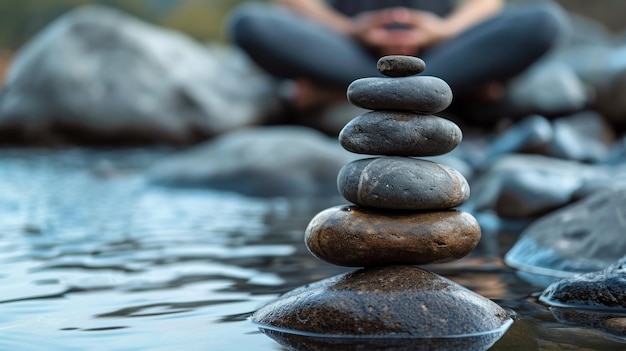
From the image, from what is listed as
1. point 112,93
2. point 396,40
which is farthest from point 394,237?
point 112,93

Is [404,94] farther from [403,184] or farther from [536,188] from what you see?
[536,188]

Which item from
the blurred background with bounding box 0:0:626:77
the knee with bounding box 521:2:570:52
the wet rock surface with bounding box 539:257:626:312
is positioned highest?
the blurred background with bounding box 0:0:626:77

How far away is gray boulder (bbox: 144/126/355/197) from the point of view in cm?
579

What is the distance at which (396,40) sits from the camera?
8344mm

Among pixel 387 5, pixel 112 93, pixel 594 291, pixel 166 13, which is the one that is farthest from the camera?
pixel 166 13

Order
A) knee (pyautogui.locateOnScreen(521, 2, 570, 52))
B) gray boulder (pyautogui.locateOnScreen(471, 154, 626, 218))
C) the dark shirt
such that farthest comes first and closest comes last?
the dark shirt, knee (pyautogui.locateOnScreen(521, 2, 570, 52)), gray boulder (pyautogui.locateOnScreen(471, 154, 626, 218))

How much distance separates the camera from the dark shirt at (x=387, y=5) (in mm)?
9070

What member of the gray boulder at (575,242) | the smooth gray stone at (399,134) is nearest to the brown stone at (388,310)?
the smooth gray stone at (399,134)

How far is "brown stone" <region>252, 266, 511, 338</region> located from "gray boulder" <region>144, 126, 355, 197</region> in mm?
3355

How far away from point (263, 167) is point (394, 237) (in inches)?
141

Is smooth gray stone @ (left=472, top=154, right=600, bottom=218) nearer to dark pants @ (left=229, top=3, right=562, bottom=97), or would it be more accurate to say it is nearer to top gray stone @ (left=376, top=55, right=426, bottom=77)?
top gray stone @ (left=376, top=55, right=426, bottom=77)

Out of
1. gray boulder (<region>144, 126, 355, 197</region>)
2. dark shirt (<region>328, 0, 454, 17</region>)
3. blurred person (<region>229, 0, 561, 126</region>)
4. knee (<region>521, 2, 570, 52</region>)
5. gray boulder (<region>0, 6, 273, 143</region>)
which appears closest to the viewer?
gray boulder (<region>144, 126, 355, 197</region>)

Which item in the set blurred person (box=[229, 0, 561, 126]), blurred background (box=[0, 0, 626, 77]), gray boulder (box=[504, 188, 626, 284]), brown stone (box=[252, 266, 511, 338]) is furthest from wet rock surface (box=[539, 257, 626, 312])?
blurred background (box=[0, 0, 626, 77])

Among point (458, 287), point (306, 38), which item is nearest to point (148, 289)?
point (458, 287)
